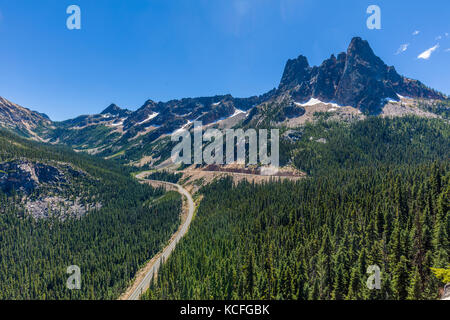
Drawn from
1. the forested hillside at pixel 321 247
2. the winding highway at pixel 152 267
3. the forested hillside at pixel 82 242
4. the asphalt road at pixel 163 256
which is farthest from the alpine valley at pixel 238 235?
the asphalt road at pixel 163 256

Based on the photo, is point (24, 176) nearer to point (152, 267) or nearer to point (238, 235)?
point (152, 267)

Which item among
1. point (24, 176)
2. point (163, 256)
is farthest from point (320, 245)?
point (24, 176)

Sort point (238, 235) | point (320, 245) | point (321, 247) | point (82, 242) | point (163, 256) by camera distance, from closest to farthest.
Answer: point (321, 247) → point (320, 245) → point (238, 235) → point (163, 256) → point (82, 242)

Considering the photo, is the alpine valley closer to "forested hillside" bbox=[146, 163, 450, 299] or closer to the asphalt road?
"forested hillside" bbox=[146, 163, 450, 299]

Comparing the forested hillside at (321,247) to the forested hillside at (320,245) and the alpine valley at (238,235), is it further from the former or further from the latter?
the alpine valley at (238,235)

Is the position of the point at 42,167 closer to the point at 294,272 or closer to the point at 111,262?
the point at 111,262

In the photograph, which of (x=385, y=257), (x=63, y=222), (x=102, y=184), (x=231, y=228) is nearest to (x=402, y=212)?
(x=385, y=257)

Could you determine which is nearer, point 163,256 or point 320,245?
point 320,245
